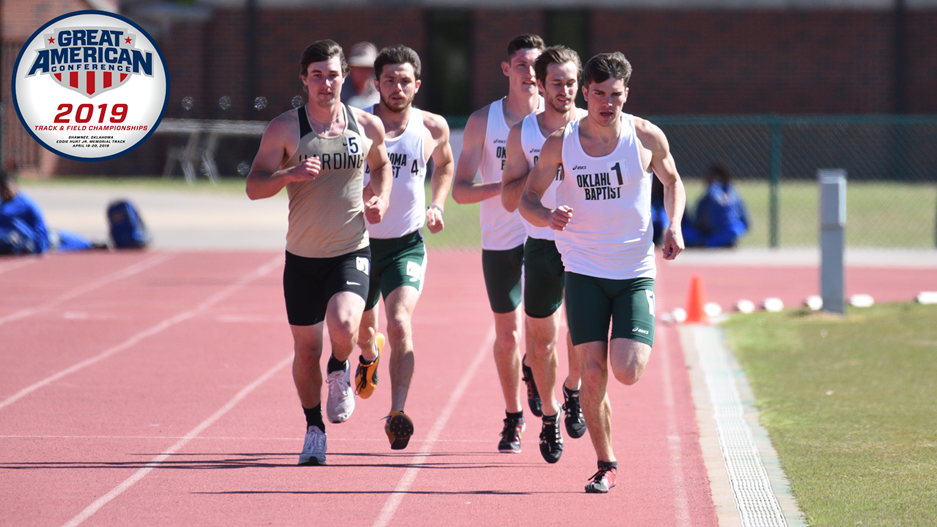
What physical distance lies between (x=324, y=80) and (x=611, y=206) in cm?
168

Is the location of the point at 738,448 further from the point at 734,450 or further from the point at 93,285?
the point at 93,285

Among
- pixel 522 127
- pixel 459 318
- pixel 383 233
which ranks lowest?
pixel 459 318

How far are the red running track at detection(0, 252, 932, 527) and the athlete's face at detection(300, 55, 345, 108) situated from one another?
199cm

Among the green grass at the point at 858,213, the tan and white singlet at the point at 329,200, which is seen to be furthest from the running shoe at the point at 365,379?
the green grass at the point at 858,213

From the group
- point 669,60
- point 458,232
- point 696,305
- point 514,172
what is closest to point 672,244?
point 514,172

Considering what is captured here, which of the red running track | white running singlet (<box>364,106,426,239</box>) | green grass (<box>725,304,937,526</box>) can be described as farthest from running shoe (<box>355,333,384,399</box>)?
green grass (<box>725,304,937,526</box>)

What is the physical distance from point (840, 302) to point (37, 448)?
8.01m

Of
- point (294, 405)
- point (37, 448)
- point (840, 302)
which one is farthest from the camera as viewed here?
point (840, 302)

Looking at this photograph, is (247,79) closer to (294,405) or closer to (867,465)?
(294,405)

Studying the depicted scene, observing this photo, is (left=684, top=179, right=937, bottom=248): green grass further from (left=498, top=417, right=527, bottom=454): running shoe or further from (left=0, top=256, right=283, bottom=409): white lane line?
(left=498, top=417, right=527, bottom=454): running shoe

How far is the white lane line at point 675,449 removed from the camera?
5598 mm

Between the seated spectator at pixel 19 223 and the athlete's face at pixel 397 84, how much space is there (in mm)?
10577

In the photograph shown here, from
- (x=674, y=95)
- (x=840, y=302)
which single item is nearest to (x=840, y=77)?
(x=674, y=95)

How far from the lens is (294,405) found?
26.5 feet
